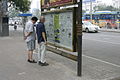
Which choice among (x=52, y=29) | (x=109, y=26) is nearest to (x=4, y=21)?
(x=52, y=29)

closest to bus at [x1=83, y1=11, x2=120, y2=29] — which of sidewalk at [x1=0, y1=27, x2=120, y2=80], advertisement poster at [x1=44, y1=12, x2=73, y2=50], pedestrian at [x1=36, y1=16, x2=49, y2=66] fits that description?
advertisement poster at [x1=44, y1=12, x2=73, y2=50]

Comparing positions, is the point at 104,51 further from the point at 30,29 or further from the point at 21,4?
the point at 21,4

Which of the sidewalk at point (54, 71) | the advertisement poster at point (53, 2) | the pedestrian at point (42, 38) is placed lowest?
the sidewalk at point (54, 71)

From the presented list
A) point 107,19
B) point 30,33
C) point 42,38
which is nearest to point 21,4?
point 107,19

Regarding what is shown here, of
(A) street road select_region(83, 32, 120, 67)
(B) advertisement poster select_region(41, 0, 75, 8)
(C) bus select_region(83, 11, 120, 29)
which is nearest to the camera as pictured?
(B) advertisement poster select_region(41, 0, 75, 8)

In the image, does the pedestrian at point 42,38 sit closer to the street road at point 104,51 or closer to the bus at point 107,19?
the street road at point 104,51

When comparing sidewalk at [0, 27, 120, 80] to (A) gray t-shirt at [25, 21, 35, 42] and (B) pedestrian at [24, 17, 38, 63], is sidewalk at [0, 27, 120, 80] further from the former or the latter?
(A) gray t-shirt at [25, 21, 35, 42]

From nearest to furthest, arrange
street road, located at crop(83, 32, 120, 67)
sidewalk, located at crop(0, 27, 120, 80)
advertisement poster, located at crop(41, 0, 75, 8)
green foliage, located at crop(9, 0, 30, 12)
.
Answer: sidewalk, located at crop(0, 27, 120, 80) < advertisement poster, located at crop(41, 0, 75, 8) < street road, located at crop(83, 32, 120, 67) < green foliage, located at crop(9, 0, 30, 12)

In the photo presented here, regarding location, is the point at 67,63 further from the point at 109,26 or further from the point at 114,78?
the point at 109,26

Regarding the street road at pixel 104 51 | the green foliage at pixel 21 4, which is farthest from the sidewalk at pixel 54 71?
the green foliage at pixel 21 4

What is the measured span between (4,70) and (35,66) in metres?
1.09

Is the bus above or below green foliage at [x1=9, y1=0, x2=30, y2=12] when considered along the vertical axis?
below

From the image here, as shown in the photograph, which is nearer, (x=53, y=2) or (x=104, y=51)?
(x=53, y=2)

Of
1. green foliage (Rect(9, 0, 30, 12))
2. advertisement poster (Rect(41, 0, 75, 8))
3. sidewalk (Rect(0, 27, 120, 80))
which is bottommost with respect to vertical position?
sidewalk (Rect(0, 27, 120, 80))
